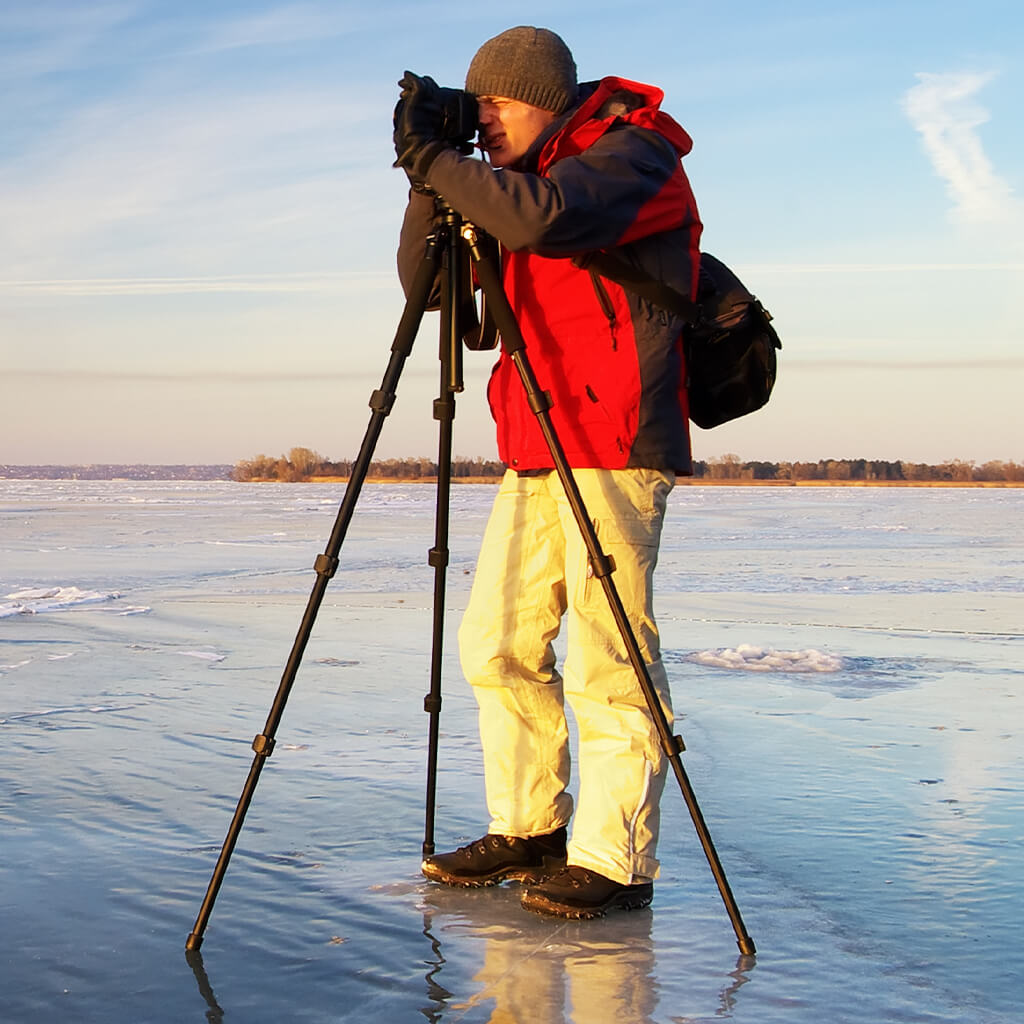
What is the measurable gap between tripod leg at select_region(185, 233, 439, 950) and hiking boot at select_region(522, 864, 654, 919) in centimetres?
66

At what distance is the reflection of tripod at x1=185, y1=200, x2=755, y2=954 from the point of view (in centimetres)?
271

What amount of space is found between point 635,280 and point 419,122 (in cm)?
58

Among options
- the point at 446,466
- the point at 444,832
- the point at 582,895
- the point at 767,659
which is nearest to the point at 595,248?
the point at 446,466

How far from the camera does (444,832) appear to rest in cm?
340

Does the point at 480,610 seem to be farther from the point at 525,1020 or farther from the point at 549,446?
the point at 525,1020

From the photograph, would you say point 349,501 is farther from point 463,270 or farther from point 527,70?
point 527,70

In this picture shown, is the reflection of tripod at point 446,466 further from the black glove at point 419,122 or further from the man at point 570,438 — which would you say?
the black glove at point 419,122

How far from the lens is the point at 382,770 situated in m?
4.05

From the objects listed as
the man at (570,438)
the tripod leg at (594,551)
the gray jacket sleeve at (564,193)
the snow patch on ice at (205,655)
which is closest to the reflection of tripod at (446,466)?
the tripod leg at (594,551)

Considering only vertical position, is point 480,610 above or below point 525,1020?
above

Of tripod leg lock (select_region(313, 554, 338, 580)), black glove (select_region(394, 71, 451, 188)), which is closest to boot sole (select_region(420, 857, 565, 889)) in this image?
tripod leg lock (select_region(313, 554, 338, 580))

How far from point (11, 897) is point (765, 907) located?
159cm

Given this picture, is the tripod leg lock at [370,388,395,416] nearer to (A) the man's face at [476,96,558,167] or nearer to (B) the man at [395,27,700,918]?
(B) the man at [395,27,700,918]

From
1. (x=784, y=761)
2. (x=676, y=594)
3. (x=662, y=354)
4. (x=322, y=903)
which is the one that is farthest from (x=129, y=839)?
(x=676, y=594)
